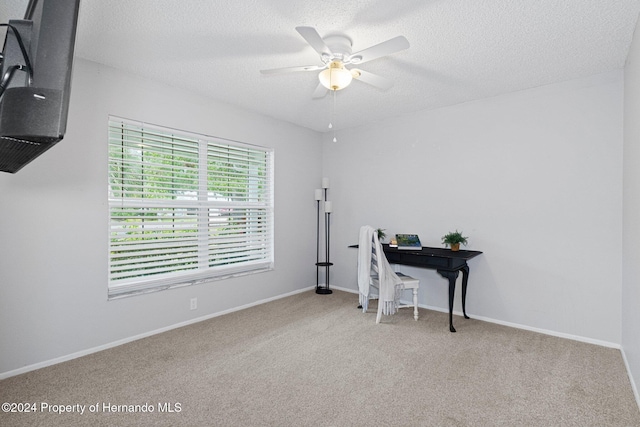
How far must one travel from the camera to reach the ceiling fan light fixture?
7.95 ft

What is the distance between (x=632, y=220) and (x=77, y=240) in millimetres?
4094

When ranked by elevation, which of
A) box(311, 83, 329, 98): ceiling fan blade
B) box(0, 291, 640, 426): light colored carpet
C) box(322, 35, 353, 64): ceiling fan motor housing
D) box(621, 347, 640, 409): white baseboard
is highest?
box(322, 35, 353, 64): ceiling fan motor housing

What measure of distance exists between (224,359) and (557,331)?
3.01m

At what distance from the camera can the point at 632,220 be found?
227 centimetres

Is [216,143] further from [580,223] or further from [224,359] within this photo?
[580,223]

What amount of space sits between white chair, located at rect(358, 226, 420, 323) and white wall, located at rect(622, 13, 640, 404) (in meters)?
1.65

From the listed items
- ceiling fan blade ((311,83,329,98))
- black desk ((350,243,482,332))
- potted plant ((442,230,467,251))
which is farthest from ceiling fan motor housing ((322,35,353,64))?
potted plant ((442,230,467,251))

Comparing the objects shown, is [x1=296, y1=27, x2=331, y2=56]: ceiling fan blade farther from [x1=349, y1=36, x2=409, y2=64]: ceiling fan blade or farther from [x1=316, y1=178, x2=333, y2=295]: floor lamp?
[x1=316, y1=178, x2=333, y2=295]: floor lamp

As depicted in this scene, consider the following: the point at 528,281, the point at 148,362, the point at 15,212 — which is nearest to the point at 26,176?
the point at 15,212

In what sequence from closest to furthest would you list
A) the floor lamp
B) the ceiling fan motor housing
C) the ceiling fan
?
the ceiling fan
the ceiling fan motor housing
the floor lamp

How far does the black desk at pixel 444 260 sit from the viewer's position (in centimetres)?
317

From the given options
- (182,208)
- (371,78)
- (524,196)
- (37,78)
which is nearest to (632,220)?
(524,196)

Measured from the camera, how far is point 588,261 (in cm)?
294

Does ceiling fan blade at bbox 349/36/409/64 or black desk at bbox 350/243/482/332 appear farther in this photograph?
black desk at bbox 350/243/482/332
